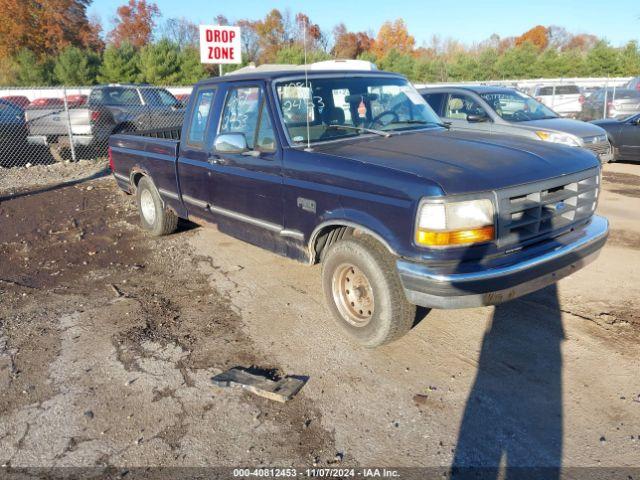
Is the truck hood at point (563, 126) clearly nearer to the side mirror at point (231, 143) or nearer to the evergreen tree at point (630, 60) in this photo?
the side mirror at point (231, 143)

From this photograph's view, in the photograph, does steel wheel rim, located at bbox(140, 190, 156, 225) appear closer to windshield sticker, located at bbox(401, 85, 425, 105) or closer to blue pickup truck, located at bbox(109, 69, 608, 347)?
blue pickup truck, located at bbox(109, 69, 608, 347)

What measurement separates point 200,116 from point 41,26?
1849 inches

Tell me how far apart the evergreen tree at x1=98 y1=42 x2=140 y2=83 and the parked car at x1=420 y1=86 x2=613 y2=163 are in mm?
34208

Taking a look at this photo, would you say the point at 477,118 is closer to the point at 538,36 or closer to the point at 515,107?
the point at 515,107

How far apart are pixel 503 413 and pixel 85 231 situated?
20.6 ft

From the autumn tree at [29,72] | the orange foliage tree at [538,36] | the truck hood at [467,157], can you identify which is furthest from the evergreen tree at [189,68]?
the orange foliage tree at [538,36]

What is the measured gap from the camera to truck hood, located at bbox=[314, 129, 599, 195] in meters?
3.38

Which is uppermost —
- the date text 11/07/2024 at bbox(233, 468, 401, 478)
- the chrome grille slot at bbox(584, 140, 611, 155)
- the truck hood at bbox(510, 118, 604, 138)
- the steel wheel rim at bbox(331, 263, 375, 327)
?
the truck hood at bbox(510, 118, 604, 138)

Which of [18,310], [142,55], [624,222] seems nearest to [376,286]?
[18,310]

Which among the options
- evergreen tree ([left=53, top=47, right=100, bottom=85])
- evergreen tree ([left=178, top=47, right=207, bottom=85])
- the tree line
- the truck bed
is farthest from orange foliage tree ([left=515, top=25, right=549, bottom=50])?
the truck bed

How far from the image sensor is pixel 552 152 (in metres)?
3.98

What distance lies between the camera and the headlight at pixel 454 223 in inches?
129

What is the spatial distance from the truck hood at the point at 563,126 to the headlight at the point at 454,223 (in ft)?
21.3

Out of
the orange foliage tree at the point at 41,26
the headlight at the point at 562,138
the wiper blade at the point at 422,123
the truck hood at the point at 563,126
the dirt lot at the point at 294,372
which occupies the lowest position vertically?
the dirt lot at the point at 294,372
